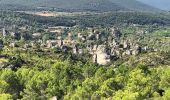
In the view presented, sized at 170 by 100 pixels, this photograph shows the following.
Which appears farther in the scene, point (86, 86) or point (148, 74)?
point (148, 74)

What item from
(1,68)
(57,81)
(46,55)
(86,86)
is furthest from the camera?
(46,55)

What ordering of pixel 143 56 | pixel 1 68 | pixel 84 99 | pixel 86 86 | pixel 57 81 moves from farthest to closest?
pixel 143 56 < pixel 1 68 < pixel 57 81 < pixel 86 86 < pixel 84 99

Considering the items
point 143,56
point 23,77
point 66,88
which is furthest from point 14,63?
point 143,56

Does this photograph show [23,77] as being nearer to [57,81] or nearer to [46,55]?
[57,81]

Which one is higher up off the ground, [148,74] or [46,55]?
[148,74]

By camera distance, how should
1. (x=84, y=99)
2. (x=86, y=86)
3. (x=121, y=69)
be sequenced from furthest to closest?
(x=121, y=69)
(x=86, y=86)
(x=84, y=99)

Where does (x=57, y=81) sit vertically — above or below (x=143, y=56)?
above

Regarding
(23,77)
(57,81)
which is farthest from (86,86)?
(23,77)

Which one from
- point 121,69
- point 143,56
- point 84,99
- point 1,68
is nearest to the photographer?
point 84,99

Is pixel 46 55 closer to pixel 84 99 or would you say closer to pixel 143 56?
pixel 143 56
